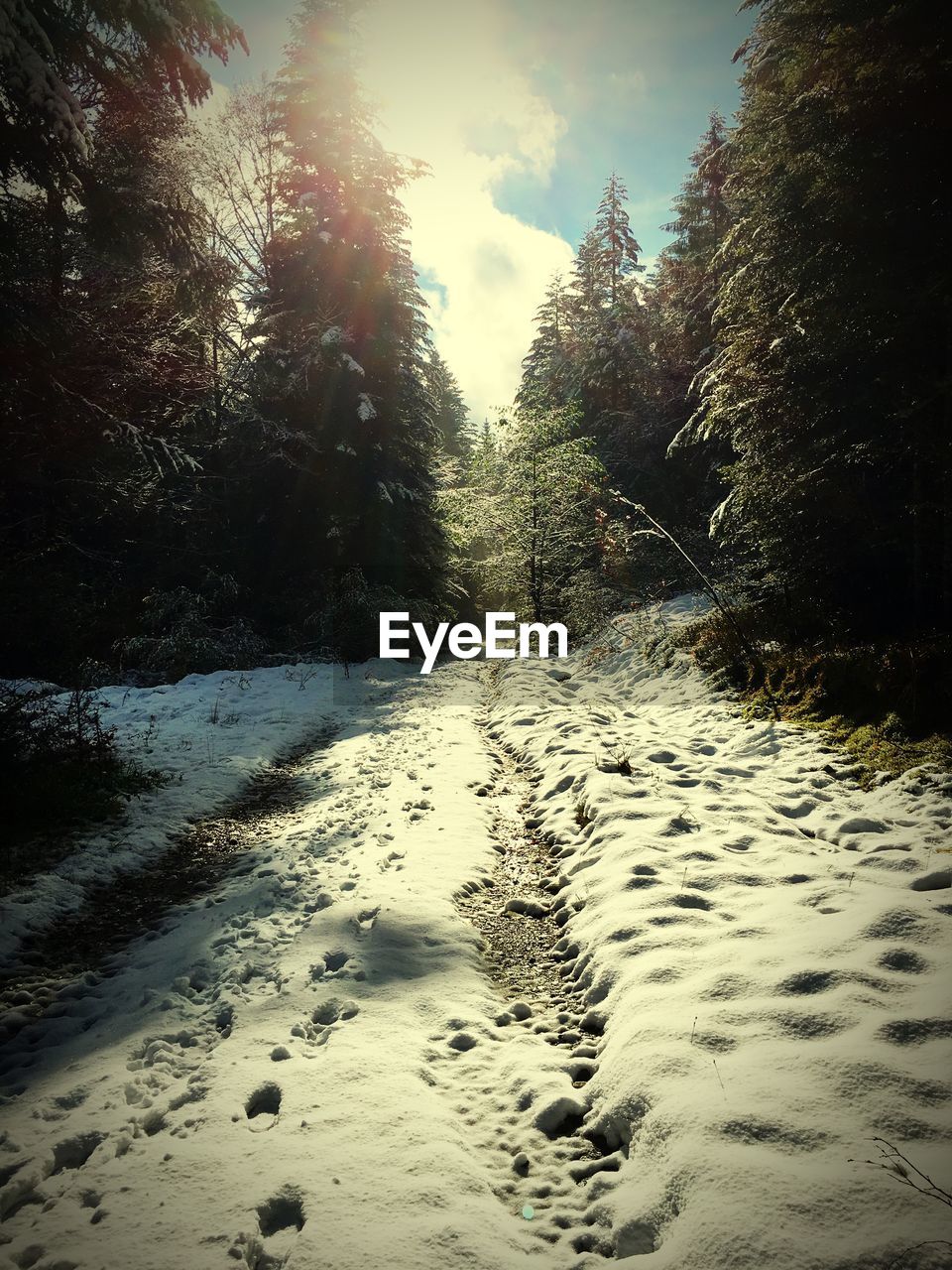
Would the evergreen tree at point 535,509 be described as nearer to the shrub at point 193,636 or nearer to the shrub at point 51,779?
the shrub at point 193,636

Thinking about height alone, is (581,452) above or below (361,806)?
above

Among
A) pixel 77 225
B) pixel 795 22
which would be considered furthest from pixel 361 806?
pixel 795 22

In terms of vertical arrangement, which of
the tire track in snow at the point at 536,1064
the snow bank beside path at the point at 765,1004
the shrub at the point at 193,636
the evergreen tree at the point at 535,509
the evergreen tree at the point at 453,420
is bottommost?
the tire track in snow at the point at 536,1064

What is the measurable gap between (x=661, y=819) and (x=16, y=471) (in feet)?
27.0

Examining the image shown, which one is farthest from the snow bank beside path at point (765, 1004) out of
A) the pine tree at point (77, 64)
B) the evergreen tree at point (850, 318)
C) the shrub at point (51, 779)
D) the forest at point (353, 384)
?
the pine tree at point (77, 64)

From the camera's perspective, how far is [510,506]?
18.7 m

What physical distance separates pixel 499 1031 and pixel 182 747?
6.62 m

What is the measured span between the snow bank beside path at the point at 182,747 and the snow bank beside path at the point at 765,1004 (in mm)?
3944

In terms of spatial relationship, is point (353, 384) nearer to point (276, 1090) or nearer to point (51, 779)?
point (51, 779)

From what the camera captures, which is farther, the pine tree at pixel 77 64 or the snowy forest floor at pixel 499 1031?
the pine tree at pixel 77 64

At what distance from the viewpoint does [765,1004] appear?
2965 millimetres

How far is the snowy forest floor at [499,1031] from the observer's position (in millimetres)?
2137

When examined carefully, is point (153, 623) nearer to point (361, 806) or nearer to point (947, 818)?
point (361, 806)

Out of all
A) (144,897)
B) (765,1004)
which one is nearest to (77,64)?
(144,897)
